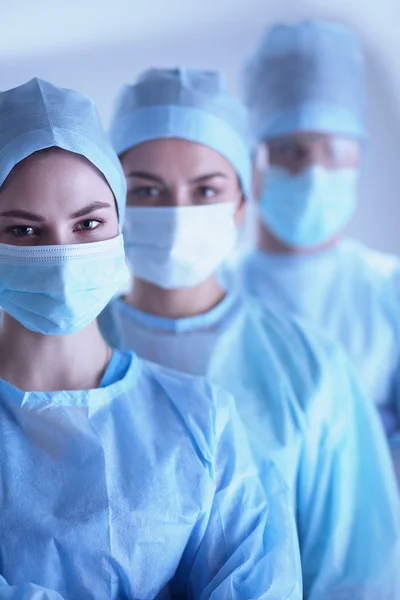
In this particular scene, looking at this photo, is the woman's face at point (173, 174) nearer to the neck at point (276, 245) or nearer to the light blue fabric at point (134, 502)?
the light blue fabric at point (134, 502)

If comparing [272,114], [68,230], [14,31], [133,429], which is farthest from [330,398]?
[14,31]

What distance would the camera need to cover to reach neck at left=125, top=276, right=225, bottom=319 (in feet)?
6.09

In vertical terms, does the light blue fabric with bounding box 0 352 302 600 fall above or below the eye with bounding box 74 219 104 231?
below

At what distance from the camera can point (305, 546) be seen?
1.62m

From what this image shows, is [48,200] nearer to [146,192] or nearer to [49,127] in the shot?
[49,127]

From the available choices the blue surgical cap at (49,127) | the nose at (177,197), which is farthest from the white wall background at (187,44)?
the blue surgical cap at (49,127)

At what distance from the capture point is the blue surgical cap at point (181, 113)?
1.75m

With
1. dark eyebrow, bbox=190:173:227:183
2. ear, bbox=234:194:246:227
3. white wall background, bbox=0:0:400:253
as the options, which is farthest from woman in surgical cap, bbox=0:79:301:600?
white wall background, bbox=0:0:400:253

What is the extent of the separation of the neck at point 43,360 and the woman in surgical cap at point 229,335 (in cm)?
43

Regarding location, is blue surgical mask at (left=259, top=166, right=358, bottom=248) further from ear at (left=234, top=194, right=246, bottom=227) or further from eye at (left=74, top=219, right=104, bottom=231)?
eye at (left=74, top=219, right=104, bottom=231)

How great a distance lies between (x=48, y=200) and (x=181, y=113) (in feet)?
2.04

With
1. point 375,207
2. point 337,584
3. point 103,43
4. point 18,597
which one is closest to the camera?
point 18,597

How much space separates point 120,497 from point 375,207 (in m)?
2.39

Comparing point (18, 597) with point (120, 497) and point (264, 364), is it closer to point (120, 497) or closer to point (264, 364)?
point (120, 497)
